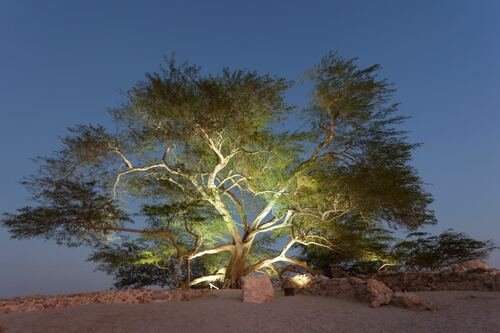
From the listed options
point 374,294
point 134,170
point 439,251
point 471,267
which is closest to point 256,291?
point 374,294

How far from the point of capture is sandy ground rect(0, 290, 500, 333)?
542cm

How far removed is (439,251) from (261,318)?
19768 mm

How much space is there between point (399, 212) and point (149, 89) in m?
11.0

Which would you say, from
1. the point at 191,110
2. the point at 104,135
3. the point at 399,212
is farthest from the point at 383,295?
the point at 104,135

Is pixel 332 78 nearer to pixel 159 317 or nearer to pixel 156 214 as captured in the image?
pixel 156 214

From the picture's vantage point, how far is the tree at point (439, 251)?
70.3 ft

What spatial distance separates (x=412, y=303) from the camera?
6695mm

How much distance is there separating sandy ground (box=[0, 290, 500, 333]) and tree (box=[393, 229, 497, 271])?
15.4 metres

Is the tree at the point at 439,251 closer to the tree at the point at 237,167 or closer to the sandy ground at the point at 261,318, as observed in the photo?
the tree at the point at 237,167

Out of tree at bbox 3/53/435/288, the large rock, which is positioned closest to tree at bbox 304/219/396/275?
tree at bbox 3/53/435/288

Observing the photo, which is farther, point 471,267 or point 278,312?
point 471,267

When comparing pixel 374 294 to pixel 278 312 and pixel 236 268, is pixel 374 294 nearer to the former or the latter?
pixel 278 312

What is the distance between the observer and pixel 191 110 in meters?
13.6

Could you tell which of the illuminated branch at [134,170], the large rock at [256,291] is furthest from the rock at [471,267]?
the illuminated branch at [134,170]
